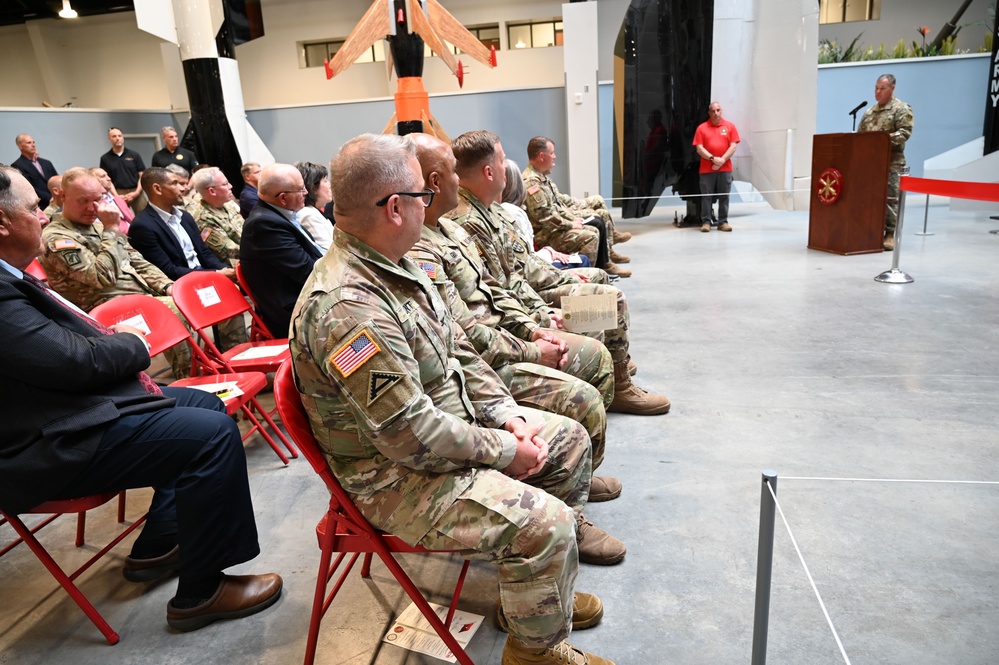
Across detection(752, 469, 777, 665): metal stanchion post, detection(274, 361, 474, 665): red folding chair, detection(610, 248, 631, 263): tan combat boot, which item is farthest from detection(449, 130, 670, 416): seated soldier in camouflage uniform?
detection(610, 248, 631, 263): tan combat boot

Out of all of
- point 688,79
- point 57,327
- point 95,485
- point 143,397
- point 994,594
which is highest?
point 688,79

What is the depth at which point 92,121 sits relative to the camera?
10.9 metres

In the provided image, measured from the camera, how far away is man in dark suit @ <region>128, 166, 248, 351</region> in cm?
422

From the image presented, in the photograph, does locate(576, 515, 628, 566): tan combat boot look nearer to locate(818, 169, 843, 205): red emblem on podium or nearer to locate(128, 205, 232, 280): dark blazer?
locate(128, 205, 232, 280): dark blazer

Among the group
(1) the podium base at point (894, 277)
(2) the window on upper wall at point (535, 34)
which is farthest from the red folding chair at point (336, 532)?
(2) the window on upper wall at point (535, 34)

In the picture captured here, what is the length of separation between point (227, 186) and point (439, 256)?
3560mm

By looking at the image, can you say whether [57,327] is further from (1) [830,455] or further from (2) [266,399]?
(1) [830,455]

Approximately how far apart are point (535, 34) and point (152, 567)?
16.8 meters

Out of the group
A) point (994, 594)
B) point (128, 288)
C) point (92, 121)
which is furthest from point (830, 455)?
point (92, 121)

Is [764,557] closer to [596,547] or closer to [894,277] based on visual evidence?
[596,547]

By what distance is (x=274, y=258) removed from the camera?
11.2 feet

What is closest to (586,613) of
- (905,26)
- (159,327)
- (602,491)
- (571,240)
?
(602,491)

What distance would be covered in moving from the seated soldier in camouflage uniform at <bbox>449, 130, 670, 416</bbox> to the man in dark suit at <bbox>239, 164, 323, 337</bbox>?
100cm

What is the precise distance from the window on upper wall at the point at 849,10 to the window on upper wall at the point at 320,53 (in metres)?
10.7
